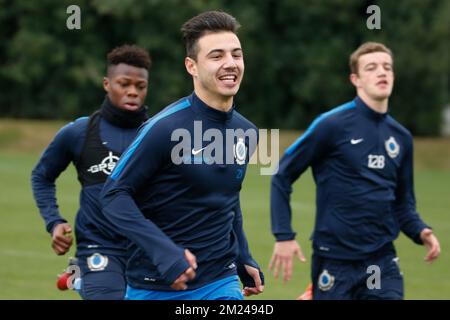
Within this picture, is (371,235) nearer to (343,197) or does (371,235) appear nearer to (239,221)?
(343,197)

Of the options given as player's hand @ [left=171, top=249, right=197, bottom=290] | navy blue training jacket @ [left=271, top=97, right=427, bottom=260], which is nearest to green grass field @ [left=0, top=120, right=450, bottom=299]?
navy blue training jacket @ [left=271, top=97, right=427, bottom=260]

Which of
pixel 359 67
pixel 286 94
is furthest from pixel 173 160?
pixel 286 94

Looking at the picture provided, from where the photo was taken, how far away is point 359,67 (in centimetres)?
847

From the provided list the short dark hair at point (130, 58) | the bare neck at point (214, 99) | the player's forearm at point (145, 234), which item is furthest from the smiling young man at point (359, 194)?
the player's forearm at point (145, 234)

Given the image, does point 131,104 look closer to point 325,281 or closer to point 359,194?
point 359,194

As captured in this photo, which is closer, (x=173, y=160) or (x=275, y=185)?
(x=173, y=160)

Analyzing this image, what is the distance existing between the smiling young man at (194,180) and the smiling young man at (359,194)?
195 cm

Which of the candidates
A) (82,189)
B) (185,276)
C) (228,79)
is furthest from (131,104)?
(185,276)

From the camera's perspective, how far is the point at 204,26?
598 cm

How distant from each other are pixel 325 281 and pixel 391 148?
1.18m

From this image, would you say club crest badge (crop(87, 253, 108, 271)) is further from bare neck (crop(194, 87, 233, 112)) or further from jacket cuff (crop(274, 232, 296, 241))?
bare neck (crop(194, 87, 233, 112))

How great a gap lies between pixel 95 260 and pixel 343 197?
198cm

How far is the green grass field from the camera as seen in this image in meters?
12.5

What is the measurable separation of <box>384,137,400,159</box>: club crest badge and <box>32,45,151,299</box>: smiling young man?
1950 millimetres
